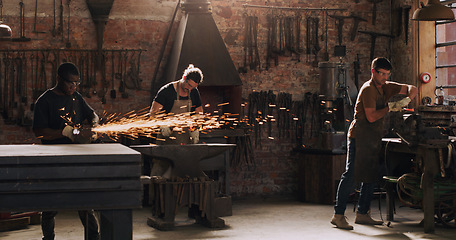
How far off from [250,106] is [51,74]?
254 cm

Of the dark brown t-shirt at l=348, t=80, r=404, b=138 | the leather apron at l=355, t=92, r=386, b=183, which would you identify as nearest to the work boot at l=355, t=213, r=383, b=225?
the leather apron at l=355, t=92, r=386, b=183

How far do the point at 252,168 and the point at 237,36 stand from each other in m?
1.75

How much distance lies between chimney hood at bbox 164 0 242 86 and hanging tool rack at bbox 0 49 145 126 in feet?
1.81

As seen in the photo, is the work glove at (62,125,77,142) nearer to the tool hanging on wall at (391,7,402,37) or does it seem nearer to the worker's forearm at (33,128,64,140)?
the worker's forearm at (33,128,64,140)

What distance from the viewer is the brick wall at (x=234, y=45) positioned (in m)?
7.29

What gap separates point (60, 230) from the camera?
580cm

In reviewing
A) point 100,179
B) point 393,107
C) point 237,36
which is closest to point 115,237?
point 100,179

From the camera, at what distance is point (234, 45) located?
7.94 m

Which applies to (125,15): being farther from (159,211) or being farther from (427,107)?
(427,107)

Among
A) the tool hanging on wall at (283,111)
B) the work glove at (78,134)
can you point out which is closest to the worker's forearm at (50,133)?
the work glove at (78,134)

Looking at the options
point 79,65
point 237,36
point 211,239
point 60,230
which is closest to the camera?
point 211,239

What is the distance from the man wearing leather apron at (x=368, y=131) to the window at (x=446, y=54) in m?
2.40

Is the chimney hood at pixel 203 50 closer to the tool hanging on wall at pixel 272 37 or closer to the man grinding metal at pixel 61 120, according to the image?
the tool hanging on wall at pixel 272 37

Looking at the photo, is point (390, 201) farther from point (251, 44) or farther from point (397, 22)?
point (397, 22)
